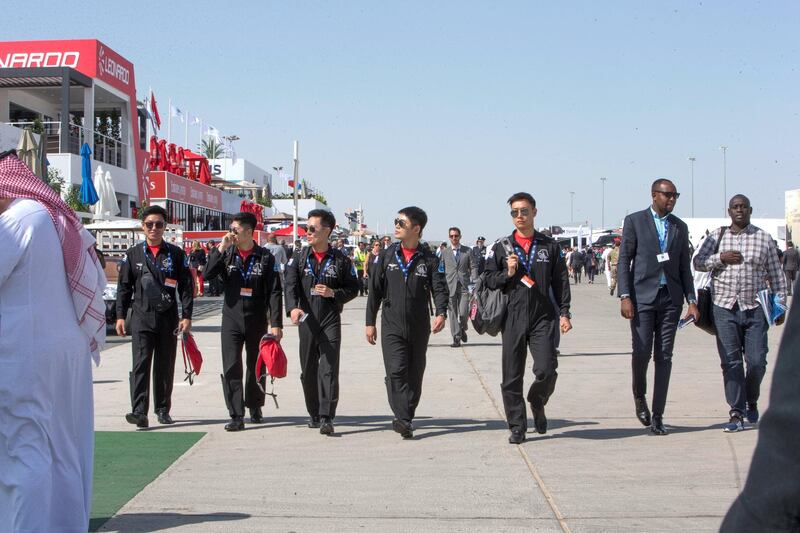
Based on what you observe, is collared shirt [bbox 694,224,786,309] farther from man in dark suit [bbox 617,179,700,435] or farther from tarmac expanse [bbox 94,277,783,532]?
tarmac expanse [bbox 94,277,783,532]

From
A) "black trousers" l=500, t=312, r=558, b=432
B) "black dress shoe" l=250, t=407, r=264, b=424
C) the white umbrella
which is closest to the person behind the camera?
"black trousers" l=500, t=312, r=558, b=432

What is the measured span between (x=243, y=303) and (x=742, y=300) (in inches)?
168

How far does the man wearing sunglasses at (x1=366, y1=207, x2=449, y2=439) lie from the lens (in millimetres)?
7891

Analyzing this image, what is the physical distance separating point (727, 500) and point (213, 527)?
3025 millimetres

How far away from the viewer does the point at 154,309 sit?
26.9 ft

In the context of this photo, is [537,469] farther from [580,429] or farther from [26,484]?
[26,484]

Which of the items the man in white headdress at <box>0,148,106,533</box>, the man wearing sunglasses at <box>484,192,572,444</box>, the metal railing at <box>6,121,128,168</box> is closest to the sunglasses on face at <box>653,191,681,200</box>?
the man wearing sunglasses at <box>484,192,572,444</box>

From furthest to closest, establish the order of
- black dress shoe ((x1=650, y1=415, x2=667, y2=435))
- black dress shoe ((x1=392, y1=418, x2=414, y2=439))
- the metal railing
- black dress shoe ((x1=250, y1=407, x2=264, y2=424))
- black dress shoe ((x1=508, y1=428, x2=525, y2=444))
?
the metal railing
black dress shoe ((x1=250, y1=407, x2=264, y2=424))
black dress shoe ((x1=650, y1=415, x2=667, y2=435))
black dress shoe ((x1=392, y1=418, x2=414, y2=439))
black dress shoe ((x1=508, y1=428, x2=525, y2=444))

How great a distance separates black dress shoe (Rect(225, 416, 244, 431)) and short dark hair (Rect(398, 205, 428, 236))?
2241mm

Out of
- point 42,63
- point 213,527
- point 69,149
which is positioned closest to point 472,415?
point 213,527

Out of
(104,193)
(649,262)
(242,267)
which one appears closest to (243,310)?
(242,267)

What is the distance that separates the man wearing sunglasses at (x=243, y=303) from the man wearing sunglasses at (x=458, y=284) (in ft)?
23.2

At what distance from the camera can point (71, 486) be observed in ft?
13.6

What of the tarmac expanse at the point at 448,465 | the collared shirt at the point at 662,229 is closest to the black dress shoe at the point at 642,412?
the tarmac expanse at the point at 448,465
